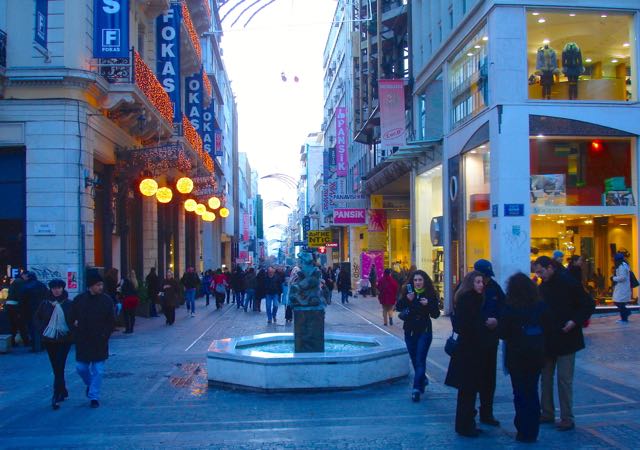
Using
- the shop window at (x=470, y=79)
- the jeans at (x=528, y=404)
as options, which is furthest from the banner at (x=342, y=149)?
the jeans at (x=528, y=404)

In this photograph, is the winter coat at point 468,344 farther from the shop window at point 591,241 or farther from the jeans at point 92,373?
the shop window at point 591,241

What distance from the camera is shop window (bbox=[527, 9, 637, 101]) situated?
19266mm

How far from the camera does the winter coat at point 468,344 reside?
7.42 m

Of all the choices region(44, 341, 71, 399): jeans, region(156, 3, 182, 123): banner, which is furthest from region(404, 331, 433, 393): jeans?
region(156, 3, 182, 123): banner

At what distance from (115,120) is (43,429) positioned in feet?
47.3

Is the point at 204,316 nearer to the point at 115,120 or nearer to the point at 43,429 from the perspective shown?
the point at 115,120

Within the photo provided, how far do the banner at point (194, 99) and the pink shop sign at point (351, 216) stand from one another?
970 cm

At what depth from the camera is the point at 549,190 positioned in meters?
19.4

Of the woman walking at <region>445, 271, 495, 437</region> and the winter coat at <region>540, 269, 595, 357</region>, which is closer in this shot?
the woman walking at <region>445, 271, 495, 437</region>

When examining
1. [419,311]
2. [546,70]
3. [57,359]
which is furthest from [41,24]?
[546,70]

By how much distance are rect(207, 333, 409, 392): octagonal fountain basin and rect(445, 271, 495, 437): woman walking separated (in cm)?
284

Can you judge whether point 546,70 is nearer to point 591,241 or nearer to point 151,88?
point 591,241

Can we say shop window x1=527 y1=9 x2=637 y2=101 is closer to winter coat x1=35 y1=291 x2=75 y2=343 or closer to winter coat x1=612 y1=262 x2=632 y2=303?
winter coat x1=612 y1=262 x2=632 y2=303

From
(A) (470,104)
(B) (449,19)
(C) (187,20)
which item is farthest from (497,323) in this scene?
(C) (187,20)
